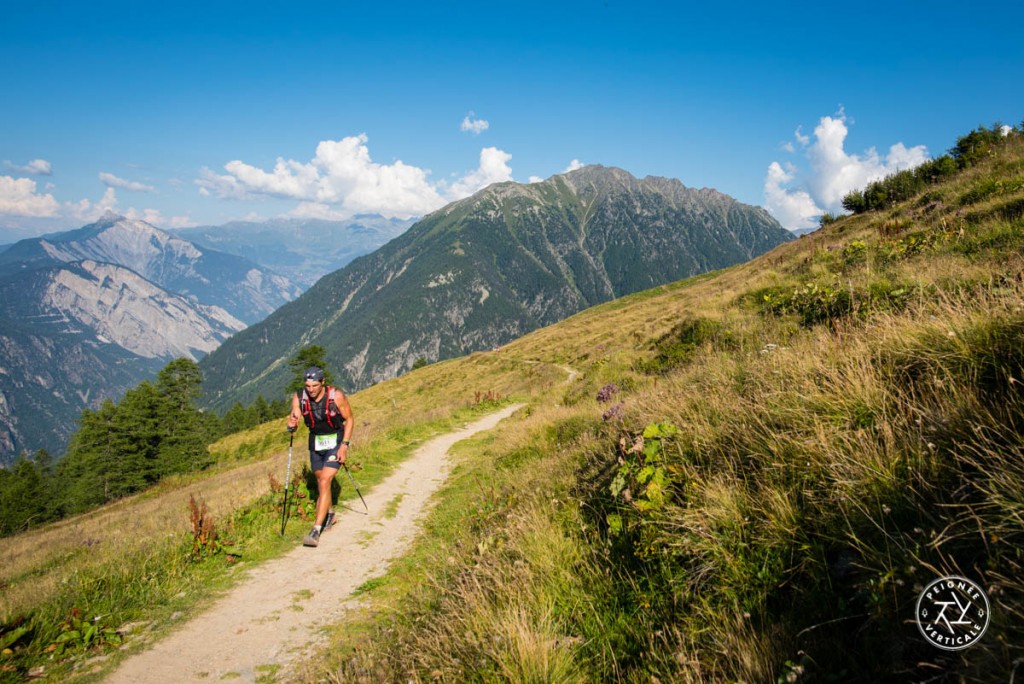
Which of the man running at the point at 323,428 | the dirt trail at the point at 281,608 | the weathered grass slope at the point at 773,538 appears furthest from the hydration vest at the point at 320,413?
the weathered grass slope at the point at 773,538

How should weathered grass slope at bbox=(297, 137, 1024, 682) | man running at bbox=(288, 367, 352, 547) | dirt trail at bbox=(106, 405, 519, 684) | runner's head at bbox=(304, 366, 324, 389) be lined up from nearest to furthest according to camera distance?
1. weathered grass slope at bbox=(297, 137, 1024, 682)
2. dirt trail at bbox=(106, 405, 519, 684)
3. runner's head at bbox=(304, 366, 324, 389)
4. man running at bbox=(288, 367, 352, 547)

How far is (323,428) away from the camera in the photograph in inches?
338

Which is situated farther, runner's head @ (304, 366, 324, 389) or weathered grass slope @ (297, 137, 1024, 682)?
runner's head @ (304, 366, 324, 389)

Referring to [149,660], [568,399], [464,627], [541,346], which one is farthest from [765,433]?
[541,346]

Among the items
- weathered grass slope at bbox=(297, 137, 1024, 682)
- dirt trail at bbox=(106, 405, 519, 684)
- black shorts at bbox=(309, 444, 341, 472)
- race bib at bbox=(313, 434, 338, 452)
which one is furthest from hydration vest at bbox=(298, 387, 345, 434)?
weathered grass slope at bbox=(297, 137, 1024, 682)

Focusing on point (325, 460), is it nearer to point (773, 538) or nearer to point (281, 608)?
point (281, 608)

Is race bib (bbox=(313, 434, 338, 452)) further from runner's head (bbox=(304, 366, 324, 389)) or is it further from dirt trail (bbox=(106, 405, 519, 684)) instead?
dirt trail (bbox=(106, 405, 519, 684))

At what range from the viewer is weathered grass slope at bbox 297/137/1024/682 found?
6.93ft

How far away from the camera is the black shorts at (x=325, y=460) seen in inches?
339

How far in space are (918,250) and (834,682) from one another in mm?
12021

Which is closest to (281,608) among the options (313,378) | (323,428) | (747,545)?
(323,428)

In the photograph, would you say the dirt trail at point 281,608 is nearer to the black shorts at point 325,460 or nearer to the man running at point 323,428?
the man running at point 323,428

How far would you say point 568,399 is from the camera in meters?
15.4

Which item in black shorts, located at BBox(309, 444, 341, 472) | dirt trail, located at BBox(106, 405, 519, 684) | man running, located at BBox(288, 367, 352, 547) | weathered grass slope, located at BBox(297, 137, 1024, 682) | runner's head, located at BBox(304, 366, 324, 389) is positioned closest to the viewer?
weathered grass slope, located at BBox(297, 137, 1024, 682)
